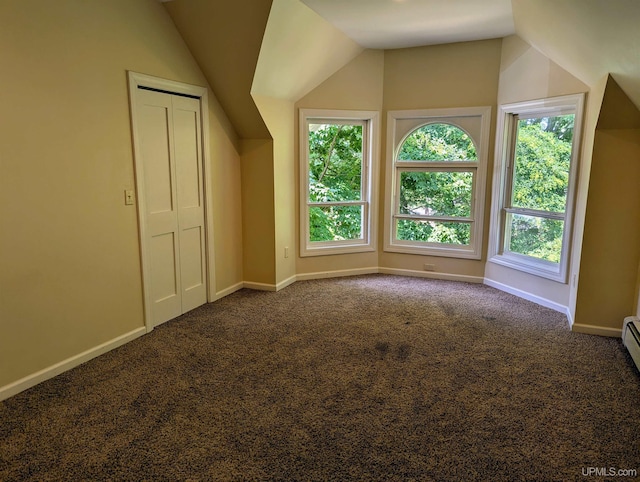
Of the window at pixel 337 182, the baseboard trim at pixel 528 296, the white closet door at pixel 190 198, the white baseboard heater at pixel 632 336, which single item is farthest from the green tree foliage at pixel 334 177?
the white baseboard heater at pixel 632 336

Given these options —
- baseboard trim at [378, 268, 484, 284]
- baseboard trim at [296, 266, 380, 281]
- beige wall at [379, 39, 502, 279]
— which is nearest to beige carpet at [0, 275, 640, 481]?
baseboard trim at [378, 268, 484, 284]

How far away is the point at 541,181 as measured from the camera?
4.02 meters

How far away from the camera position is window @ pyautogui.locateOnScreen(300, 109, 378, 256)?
4.71m

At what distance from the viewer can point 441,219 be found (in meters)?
4.83

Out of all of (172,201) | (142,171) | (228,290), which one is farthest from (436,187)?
(142,171)

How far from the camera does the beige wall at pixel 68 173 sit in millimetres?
2363

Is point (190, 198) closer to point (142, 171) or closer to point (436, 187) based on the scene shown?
point (142, 171)

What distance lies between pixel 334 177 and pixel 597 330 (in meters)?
2.95

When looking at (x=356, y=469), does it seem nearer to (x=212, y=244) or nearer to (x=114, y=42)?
(x=212, y=244)

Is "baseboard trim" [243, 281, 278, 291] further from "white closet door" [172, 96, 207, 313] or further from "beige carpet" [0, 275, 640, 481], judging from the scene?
"beige carpet" [0, 275, 640, 481]

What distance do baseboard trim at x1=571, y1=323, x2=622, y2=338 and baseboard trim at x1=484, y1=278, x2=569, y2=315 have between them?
0.35 meters

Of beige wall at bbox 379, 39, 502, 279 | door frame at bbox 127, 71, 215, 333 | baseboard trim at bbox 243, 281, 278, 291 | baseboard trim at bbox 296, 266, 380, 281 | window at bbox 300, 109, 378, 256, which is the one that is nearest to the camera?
door frame at bbox 127, 71, 215, 333

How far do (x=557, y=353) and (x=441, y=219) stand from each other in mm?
2120

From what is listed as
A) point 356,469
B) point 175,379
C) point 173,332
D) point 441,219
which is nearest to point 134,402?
point 175,379
